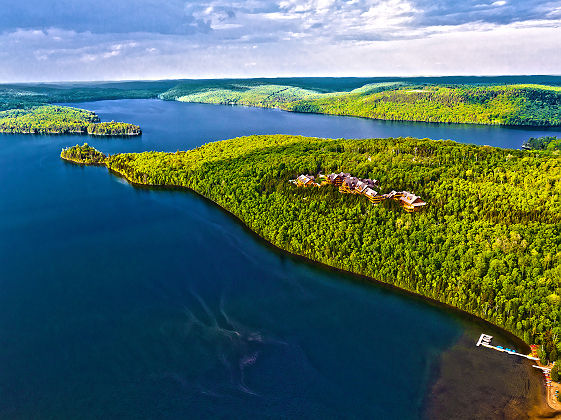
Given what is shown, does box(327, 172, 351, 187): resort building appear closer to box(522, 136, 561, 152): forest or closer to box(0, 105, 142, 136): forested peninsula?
box(522, 136, 561, 152): forest

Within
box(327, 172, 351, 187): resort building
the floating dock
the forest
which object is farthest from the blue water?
the forest

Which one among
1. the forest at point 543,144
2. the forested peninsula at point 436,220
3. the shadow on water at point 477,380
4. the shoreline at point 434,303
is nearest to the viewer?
the shoreline at point 434,303

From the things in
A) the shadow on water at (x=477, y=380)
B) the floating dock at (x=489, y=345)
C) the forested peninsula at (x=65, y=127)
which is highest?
the forested peninsula at (x=65, y=127)

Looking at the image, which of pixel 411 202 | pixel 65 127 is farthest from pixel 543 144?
pixel 65 127

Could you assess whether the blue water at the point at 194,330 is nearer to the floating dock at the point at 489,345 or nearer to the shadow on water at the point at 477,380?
the shadow on water at the point at 477,380

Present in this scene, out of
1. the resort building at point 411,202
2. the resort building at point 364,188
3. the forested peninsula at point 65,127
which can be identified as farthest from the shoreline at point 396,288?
the forested peninsula at point 65,127

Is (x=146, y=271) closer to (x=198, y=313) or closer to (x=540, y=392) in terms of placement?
(x=198, y=313)

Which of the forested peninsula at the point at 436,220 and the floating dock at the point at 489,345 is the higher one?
the forested peninsula at the point at 436,220
